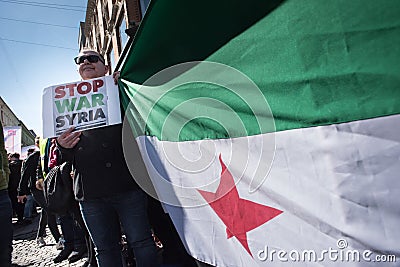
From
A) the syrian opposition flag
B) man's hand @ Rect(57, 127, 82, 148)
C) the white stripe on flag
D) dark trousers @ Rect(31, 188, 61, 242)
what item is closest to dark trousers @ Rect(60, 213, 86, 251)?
dark trousers @ Rect(31, 188, 61, 242)

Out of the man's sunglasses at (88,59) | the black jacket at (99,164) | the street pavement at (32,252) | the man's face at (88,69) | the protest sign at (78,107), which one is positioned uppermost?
the man's sunglasses at (88,59)

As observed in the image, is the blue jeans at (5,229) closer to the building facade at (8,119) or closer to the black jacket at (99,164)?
the black jacket at (99,164)

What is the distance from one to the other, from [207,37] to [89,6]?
16402 millimetres

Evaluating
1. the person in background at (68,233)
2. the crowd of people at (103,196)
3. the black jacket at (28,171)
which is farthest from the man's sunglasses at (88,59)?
the black jacket at (28,171)

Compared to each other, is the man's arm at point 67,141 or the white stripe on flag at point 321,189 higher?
the man's arm at point 67,141

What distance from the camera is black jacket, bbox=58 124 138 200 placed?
2.12 metres

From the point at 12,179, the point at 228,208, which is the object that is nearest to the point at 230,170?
the point at 228,208

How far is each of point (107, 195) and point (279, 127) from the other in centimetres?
132

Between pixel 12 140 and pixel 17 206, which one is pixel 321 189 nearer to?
pixel 17 206

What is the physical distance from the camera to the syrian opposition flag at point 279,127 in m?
0.99

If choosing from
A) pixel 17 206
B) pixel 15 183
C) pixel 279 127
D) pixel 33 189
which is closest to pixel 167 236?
pixel 279 127

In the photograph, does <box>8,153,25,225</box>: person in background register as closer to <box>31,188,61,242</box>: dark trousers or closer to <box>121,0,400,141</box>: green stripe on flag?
<box>31,188,61,242</box>: dark trousers

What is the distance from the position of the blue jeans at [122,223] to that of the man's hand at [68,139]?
0.40 m

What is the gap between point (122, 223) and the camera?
7.07 ft
